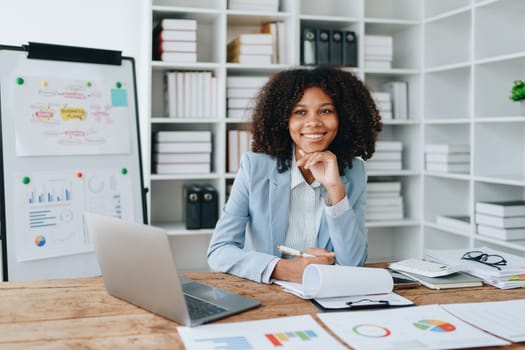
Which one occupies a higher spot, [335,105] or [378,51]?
[378,51]

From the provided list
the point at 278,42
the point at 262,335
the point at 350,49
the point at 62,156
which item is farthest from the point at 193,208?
the point at 262,335

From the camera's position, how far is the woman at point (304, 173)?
1888 mm

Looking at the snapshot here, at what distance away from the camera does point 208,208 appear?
3361 mm

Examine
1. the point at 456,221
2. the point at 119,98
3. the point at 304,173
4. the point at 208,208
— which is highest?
the point at 119,98

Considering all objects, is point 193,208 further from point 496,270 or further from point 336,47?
point 496,270

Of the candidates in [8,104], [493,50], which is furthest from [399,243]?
[8,104]

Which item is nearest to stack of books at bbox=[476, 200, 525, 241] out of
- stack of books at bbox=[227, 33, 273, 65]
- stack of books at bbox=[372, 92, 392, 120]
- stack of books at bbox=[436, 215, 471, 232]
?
stack of books at bbox=[436, 215, 471, 232]

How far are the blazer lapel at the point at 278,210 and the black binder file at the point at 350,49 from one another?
184 centimetres

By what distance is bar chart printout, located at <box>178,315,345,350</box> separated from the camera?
1.08 m

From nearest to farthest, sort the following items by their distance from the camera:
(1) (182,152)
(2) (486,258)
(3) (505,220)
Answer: (2) (486,258)
(3) (505,220)
(1) (182,152)

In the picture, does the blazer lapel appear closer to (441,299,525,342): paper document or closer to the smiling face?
the smiling face

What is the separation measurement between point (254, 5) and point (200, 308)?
8.26 ft

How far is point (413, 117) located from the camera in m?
3.76

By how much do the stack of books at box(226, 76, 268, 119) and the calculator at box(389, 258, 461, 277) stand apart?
190 cm
